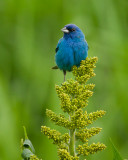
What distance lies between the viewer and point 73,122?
1535mm

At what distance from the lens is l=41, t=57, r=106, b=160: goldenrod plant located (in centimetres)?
151

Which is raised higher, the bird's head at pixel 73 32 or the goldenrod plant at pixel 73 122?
the bird's head at pixel 73 32

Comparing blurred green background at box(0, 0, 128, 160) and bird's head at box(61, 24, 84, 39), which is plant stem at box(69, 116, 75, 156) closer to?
bird's head at box(61, 24, 84, 39)

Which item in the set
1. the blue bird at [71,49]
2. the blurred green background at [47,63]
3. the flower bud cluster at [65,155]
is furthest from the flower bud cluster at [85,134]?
the blurred green background at [47,63]

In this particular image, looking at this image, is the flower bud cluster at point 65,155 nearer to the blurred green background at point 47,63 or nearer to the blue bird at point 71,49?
the blue bird at point 71,49

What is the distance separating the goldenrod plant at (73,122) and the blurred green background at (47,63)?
2.07m

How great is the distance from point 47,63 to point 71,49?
6.98 feet

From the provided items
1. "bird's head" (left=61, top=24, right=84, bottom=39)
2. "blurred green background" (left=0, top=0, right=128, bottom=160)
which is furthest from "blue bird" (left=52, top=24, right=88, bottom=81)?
"blurred green background" (left=0, top=0, right=128, bottom=160)

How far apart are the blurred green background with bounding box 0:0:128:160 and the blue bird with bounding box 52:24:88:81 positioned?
0.68 m

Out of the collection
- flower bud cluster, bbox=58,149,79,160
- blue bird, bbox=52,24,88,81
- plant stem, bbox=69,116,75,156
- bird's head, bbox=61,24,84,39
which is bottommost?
flower bud cluster, bbox=58,149,79,160

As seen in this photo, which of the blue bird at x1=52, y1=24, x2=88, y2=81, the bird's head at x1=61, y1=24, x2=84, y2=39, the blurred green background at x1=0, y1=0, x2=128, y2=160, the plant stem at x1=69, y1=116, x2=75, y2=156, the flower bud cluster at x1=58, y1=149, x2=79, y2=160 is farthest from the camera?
the blurred green background at x1=0, y1=0, x2=128, y2=160

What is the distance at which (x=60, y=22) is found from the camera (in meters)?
5.85

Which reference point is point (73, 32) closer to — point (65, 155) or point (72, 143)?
point (72, 143)

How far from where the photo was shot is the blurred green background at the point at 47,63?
4211 mm
